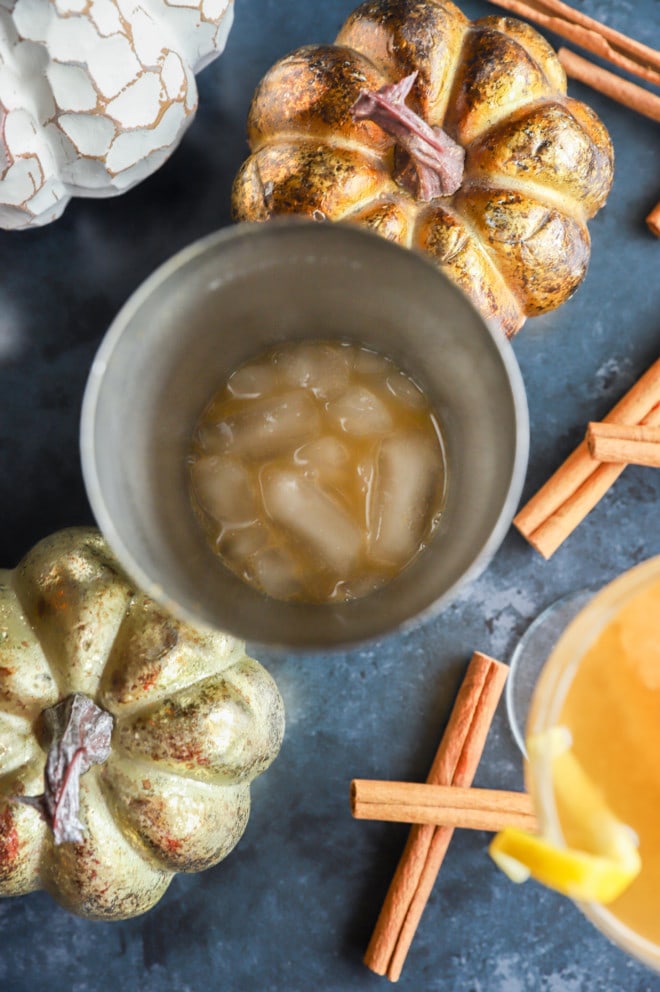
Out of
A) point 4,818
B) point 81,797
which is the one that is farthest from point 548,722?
point 4,818

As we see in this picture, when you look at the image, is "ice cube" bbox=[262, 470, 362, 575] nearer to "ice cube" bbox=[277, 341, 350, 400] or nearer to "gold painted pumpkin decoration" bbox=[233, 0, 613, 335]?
"ice cube" bbox=[277, 341, 350, 400]

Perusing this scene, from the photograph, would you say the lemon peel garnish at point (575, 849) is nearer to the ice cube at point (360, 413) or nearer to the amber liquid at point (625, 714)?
the amber liquid at point (625, 714)

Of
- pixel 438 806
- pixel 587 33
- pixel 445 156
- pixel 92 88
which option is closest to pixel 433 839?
pixel 438 806

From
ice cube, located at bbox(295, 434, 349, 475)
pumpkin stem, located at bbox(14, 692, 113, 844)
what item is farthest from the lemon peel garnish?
pumpkin stem, located at bbox(14, 692, 113, 844)

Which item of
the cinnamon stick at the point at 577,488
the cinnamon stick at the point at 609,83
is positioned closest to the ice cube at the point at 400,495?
the cinnamon stick at the point at 577,488

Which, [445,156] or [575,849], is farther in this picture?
[445,156]

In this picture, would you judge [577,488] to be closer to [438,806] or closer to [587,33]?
[438,806]
